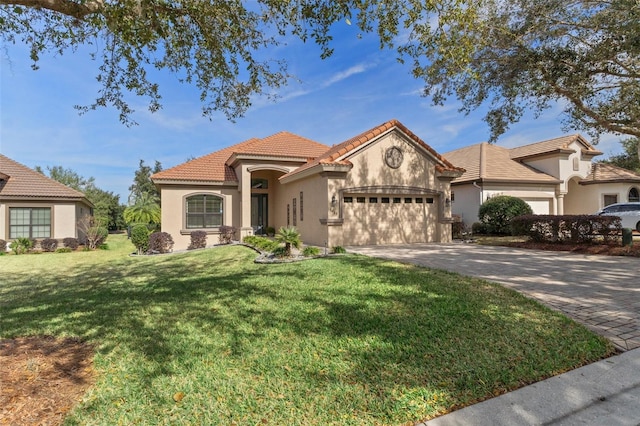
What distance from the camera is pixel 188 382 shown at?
10.7 feet

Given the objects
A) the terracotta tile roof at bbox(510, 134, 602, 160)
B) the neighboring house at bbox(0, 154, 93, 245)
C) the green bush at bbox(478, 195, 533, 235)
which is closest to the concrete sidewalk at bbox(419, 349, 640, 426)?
the green bush at bbox(478, 195, 533, 235)

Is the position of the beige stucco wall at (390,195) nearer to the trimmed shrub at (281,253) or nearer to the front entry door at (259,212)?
the trimmed shrub at (281,253)

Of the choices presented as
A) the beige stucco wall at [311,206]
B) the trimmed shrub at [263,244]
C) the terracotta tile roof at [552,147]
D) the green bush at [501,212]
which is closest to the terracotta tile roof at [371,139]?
the beige stucco wall at [311,206]

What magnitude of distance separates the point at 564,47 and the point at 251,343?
13892 mm

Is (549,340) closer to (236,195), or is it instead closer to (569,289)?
(569,289)

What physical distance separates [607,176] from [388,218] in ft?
62.7

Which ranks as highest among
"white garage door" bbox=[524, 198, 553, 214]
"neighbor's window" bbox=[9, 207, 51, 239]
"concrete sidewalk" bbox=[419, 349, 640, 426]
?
"white garage door" bbox=[524, 198, 553, 214]

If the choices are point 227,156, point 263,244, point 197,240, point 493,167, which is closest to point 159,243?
point 197,240

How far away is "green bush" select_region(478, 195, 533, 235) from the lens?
61.6 ft

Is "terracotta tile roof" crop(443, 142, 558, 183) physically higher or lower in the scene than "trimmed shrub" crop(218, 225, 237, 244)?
higher

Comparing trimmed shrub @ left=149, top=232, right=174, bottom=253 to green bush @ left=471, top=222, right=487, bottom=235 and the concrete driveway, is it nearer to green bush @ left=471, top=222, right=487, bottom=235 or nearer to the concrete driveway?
the concrete driveway

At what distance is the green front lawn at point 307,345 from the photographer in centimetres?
291

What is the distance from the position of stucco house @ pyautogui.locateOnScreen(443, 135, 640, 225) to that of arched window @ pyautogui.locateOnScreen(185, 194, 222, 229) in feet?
50.2

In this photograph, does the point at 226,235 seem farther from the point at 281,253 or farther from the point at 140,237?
the point at 281,253
